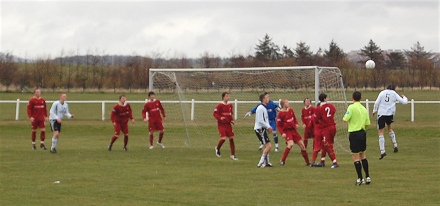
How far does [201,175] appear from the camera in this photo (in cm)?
1994

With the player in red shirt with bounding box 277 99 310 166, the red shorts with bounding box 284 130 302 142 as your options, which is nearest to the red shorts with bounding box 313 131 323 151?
the player in red shirt with bounding box 277 99 310 166

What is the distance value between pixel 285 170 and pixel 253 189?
162 inches

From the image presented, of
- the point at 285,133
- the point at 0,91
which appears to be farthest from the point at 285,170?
the point at 0,91

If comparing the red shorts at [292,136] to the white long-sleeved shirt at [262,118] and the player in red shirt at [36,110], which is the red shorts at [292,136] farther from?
the player in red shirt at [36,110]

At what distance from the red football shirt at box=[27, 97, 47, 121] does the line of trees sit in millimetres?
29424

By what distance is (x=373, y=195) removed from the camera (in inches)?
629

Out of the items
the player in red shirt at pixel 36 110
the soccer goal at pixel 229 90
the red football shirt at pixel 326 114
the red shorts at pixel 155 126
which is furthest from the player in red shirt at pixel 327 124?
the player in red shirt at pixel 36 110

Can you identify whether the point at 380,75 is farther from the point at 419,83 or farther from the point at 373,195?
the point at 373,195

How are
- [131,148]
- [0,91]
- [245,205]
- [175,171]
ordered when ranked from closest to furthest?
[245,205] → [175,171] → [131,148] → [0,91]

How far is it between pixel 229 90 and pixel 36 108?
28.7 feet

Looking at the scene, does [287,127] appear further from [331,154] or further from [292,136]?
[331,154]

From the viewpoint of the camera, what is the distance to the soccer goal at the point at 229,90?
2920 centimetres

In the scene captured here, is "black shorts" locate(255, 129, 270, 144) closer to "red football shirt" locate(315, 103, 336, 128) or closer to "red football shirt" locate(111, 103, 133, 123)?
"red football shirt" locate(315, 103, 336, 128)

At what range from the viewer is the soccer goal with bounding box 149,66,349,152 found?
1150 inches
